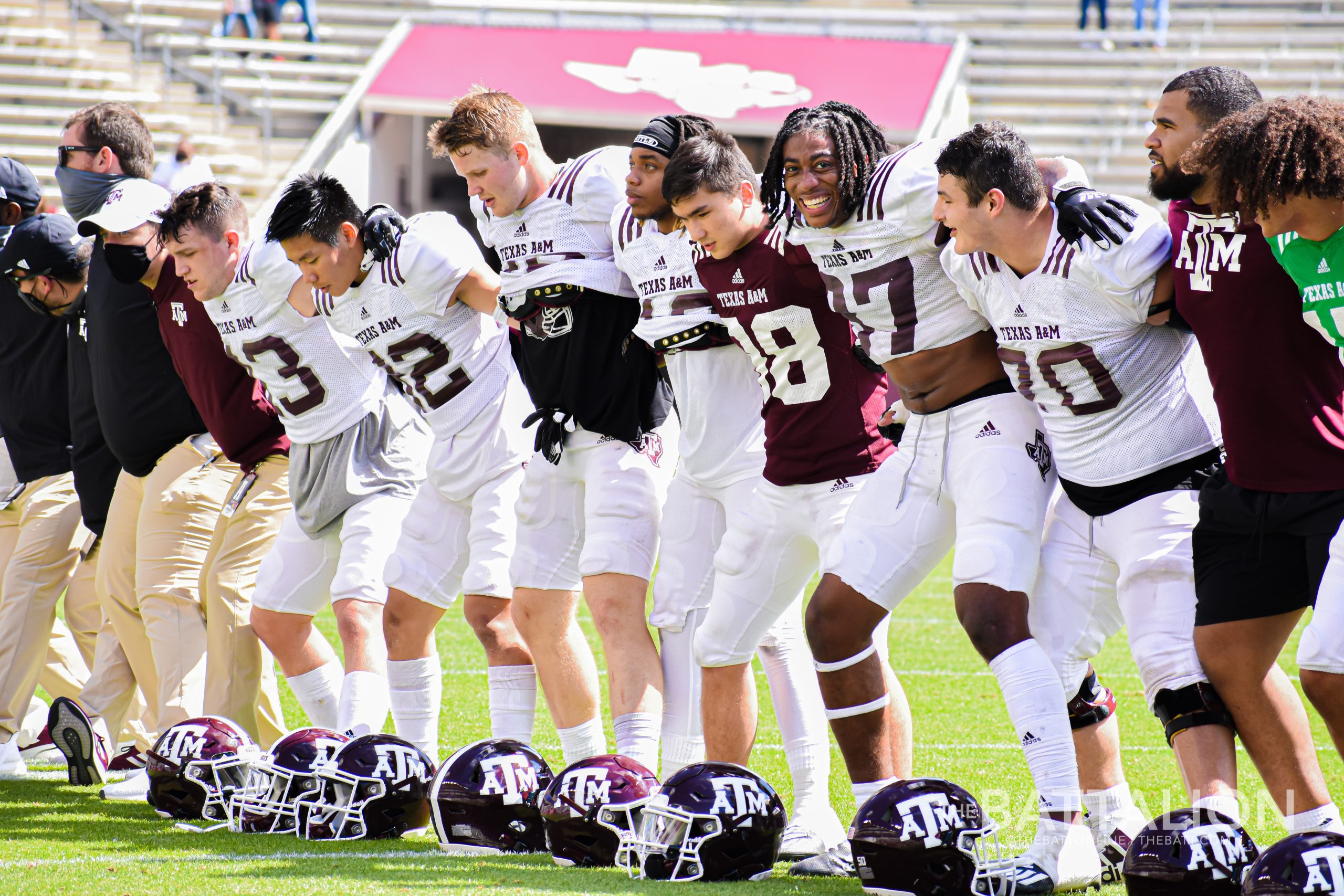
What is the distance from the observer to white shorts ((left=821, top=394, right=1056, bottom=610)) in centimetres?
379

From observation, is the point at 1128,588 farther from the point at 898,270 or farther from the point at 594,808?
the point at 594,808

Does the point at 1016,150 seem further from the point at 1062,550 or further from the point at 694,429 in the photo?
the point at 694,429

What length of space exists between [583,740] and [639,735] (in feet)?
1.18

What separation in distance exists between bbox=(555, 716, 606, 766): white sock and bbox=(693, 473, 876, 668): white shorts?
684mm

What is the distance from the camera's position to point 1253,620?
3.53 m

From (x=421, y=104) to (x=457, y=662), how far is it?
11.1 meters

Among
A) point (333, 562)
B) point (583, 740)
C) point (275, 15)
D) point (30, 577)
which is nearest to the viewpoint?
point (583, 740)

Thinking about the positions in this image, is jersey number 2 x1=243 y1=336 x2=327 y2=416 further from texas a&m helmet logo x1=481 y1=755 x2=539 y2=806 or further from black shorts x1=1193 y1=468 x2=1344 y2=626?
black shorts x1=1193 y1=468 x2=1344 y2=626

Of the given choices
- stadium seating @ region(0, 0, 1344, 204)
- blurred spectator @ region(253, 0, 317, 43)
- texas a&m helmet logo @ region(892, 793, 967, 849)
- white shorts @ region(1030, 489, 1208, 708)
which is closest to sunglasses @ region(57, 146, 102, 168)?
white shorts @ region(1030, 489, 1208, 708)

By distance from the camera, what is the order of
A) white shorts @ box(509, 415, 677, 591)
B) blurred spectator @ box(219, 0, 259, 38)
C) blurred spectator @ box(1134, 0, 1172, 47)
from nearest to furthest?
1. white shorts @ box(509, 415, 677, 591)
2. blurred spectator @ box(1134, 0, 1172, 47)
3. blurred spectator @ box(219, 0, 259, 38)

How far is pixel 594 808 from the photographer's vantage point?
413cm

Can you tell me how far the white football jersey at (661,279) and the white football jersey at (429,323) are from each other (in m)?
0.68

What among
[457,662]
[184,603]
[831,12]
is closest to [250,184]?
[831,12]

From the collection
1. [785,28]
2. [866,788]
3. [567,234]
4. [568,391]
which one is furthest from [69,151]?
[785,28]
